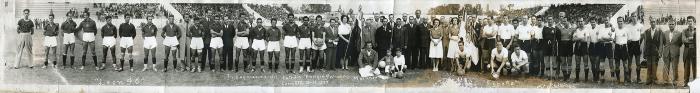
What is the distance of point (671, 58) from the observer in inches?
169

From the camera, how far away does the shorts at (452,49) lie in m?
4.27

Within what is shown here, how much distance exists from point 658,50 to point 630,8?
27cm

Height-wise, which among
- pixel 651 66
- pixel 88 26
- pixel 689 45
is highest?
pixel 88 26

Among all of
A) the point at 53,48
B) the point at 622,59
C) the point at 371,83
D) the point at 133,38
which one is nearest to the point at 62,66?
the point at 53,48

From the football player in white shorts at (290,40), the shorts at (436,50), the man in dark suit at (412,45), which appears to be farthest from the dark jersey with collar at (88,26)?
the shorts at (436,50)

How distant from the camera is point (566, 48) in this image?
14.1 ft

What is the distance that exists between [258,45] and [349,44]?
465 millimetres

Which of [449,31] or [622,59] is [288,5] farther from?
[622,59]

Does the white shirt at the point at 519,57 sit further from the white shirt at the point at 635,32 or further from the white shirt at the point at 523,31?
the white shirt at the point at 635,32

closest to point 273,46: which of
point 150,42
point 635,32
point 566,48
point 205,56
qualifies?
point 205,56

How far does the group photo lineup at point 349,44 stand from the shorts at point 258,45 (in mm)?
11

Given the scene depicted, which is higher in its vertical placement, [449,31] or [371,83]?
[449,31]

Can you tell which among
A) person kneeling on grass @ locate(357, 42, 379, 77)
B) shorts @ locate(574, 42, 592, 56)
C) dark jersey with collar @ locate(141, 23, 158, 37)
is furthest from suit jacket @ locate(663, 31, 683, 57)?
dark jersey with collar @ locate(141, 23, 158, 37)

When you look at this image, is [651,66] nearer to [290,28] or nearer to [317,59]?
[317,59]
